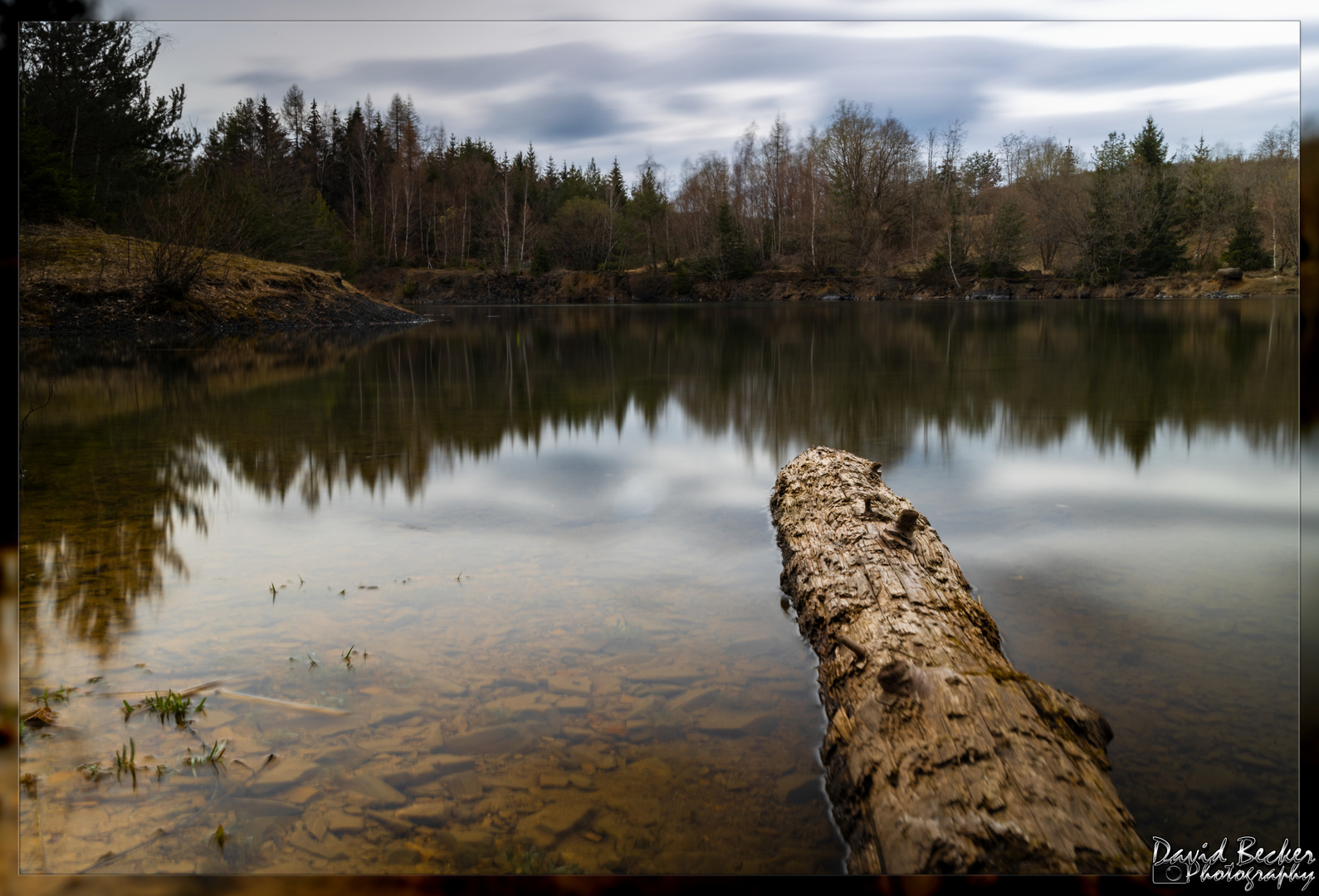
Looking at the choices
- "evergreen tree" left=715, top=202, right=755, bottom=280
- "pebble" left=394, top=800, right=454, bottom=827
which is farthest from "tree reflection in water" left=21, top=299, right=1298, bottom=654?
"evergreen tree" left=715, top=202, right=755, bottom=280

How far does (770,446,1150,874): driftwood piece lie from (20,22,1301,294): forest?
29453 millimetres

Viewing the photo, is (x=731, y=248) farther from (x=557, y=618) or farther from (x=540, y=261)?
(x=557, y=618)

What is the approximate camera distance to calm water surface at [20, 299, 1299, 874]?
306 centimetres

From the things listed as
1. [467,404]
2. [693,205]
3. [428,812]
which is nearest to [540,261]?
[693,205]

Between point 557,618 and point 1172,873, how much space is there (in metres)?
3.66

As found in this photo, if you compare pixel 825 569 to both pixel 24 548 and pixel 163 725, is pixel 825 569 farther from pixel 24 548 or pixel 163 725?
pixel 24 548

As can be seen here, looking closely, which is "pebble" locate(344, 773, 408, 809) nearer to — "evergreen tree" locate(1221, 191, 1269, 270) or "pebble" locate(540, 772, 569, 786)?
"pebble" locate(540, 772, 569, 786)

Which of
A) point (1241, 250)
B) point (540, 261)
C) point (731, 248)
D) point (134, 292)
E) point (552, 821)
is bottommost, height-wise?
point (552, 821)

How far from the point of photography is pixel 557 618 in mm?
4957

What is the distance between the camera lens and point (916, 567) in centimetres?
469

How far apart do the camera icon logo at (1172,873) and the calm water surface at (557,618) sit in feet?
4.63
